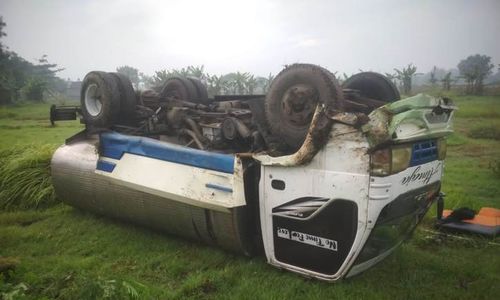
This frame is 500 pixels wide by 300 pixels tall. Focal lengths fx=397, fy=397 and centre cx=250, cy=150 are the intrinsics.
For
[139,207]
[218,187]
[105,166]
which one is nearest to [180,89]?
[105,166]

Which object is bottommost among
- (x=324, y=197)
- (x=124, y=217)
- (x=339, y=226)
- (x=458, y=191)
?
(x=458, y=191)

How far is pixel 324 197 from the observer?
114 inches

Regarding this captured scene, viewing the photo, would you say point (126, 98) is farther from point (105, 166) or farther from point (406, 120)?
point (406, 120)

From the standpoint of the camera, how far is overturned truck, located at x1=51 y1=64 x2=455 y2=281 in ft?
9.05

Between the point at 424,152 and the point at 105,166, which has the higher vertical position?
the point at 424,152

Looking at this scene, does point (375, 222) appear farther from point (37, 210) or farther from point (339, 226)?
point (37, 210)

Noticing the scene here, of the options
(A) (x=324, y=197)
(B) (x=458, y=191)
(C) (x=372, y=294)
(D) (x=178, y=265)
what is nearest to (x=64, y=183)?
(D) (x=178, y=265)

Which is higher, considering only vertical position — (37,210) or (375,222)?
(375,222)

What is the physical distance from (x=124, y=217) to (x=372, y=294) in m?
2.73

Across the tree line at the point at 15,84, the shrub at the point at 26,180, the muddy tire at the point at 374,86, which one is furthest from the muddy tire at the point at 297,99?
the tree line at the point at 15,84

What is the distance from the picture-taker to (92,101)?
4.87 meters

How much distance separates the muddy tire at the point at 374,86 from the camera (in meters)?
3.84

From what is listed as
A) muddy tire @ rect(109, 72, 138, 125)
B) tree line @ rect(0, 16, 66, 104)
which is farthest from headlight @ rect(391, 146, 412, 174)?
tree line @ rect(0, 16, 66, 104)

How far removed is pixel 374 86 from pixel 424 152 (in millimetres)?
1111
